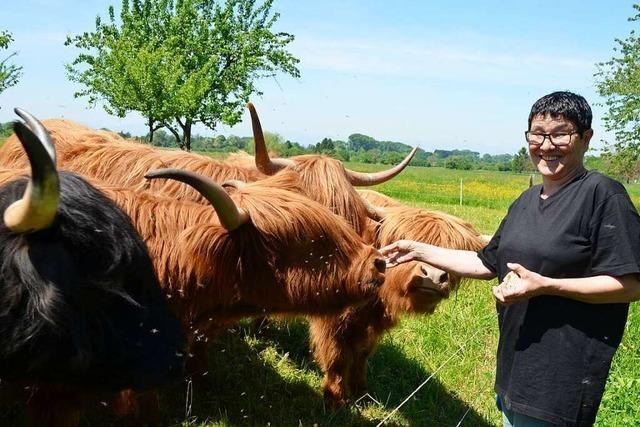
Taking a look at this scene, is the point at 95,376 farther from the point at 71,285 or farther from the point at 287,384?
the point at 287,384

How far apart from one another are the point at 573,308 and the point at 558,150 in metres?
0.78

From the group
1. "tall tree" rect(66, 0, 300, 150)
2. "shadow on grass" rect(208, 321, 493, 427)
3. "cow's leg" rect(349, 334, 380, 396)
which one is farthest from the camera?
"tall tree" rect(66, 0, 300, 150)

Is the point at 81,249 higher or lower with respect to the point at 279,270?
higher

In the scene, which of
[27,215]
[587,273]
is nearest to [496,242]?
[587,273]

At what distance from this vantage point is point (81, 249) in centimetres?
282

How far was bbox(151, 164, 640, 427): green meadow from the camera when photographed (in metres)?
5.39

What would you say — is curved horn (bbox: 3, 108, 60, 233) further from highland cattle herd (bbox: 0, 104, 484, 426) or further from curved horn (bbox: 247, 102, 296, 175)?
curved horn (bbox: 247, 102, 296, 175)

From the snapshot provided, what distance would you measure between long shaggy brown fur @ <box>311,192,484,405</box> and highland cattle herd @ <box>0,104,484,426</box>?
14 millimetres

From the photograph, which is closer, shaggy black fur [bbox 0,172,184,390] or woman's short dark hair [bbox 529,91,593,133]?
shaggy black fur [bbox 0,172,184,390]

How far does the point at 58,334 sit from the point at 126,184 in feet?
8.01

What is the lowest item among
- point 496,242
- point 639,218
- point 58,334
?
point 58,334

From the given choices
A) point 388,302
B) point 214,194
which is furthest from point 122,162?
point 388,302

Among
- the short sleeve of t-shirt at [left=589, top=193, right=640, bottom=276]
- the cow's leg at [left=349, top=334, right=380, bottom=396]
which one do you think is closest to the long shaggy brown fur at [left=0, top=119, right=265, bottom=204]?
the cow's leg at [left=349, top=334, right=380, bottom=396]

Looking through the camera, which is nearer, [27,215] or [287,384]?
[27,215]
